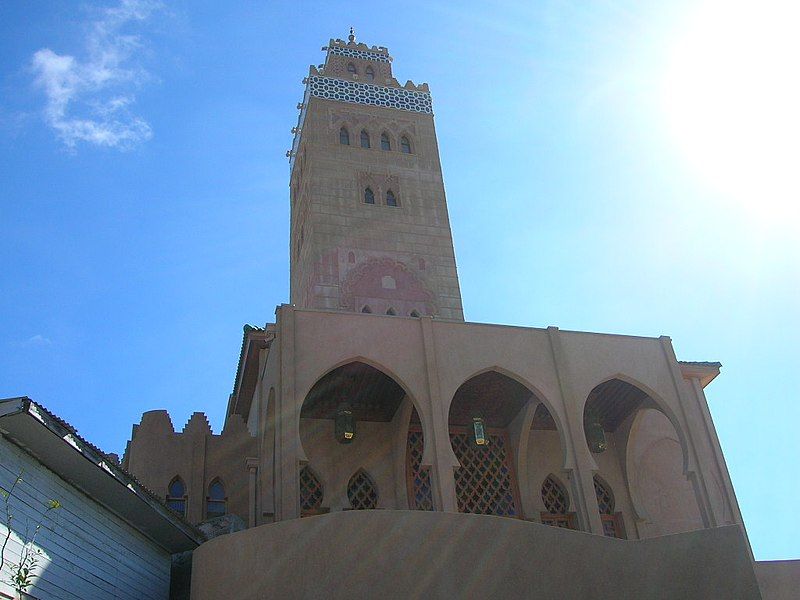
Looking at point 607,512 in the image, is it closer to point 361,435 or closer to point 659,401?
point 659,401

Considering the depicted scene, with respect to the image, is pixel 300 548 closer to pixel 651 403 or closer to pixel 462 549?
pixel 462 549

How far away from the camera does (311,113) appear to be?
2203cm

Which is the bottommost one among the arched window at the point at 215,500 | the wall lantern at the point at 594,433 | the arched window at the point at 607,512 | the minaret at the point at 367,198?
the arched window at the point at 607,512

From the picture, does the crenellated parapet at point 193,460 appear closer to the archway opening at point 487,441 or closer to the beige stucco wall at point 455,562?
the archway opening at point 487,441

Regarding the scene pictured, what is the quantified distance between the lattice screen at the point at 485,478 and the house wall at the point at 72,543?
19.0ft

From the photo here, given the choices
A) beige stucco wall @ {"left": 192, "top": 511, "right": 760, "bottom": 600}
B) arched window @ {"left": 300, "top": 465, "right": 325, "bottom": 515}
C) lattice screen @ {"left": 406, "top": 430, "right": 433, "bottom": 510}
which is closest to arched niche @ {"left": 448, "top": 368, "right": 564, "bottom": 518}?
lattice screen @ {"left": 406, "top": 430, "right": 433, "bottom": 510}

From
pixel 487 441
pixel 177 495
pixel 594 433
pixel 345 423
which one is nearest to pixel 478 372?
pixel 487 441

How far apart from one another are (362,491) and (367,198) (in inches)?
321

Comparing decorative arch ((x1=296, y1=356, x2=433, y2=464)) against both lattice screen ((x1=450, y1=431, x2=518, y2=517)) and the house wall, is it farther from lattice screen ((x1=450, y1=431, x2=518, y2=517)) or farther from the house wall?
the house wall

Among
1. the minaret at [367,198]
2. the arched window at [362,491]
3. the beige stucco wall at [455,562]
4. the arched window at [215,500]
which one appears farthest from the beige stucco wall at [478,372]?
the minaret at [367,198]

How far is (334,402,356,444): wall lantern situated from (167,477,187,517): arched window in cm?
322

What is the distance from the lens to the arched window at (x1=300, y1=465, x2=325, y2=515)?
14.7 m

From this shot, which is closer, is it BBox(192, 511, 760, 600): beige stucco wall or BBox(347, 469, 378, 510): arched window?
BBox(192, 511, 760, 600): beige stucco wall

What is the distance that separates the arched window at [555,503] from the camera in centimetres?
1548
